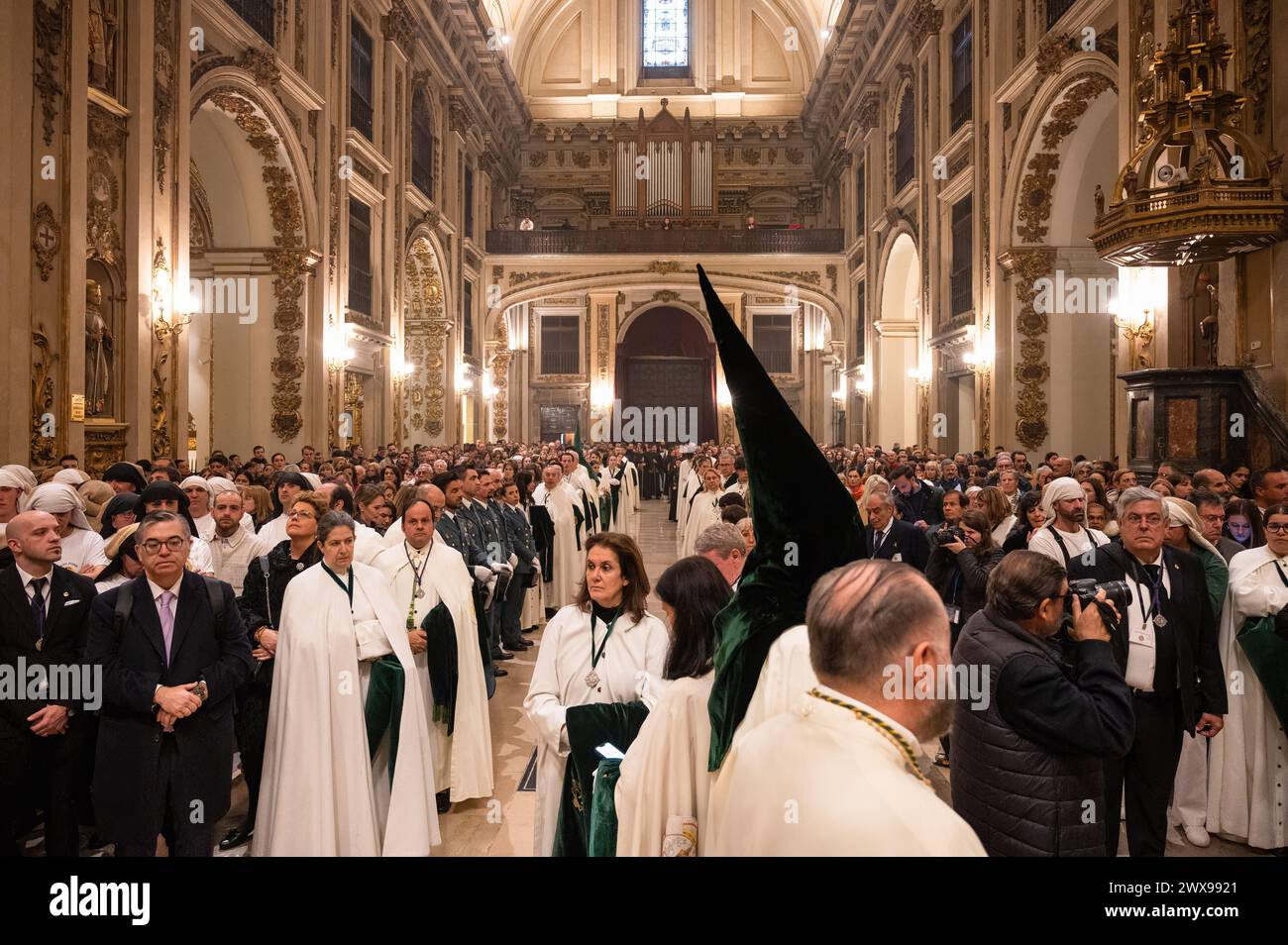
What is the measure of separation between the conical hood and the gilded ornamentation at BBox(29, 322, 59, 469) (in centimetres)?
925

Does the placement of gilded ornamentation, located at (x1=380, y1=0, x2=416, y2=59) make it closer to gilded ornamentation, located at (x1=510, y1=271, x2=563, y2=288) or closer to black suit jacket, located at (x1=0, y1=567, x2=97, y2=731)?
gilded ornamentation, located at (x1=510, y1=271, x2=563, y2=288)

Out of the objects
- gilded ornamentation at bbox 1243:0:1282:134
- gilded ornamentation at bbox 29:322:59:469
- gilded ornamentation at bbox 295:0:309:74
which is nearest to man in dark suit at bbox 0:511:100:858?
gilded ornamentation at bbox 29:322:59:469

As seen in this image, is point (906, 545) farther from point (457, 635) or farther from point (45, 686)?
point (45, 686)

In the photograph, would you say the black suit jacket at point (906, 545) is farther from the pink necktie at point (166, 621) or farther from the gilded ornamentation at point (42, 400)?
the gilded ornamentation at point (42, 400)

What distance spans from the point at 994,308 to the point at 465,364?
15997 millimetres

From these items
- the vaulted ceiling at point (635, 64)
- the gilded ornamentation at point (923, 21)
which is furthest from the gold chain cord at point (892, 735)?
the vaulted ceiling at point (635, 64)

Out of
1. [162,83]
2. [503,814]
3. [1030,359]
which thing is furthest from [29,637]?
[1030,359]

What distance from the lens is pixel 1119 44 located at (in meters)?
12.0

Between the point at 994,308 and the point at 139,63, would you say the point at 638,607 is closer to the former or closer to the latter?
the point at 139,63

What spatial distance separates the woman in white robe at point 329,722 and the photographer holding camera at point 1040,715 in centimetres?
260

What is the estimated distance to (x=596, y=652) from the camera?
3.71 m

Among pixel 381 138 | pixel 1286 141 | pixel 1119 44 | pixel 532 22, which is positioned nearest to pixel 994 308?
pixel 1119 44

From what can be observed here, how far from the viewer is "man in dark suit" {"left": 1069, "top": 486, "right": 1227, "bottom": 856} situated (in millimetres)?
4051

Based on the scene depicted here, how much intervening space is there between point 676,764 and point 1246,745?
3.56 m
